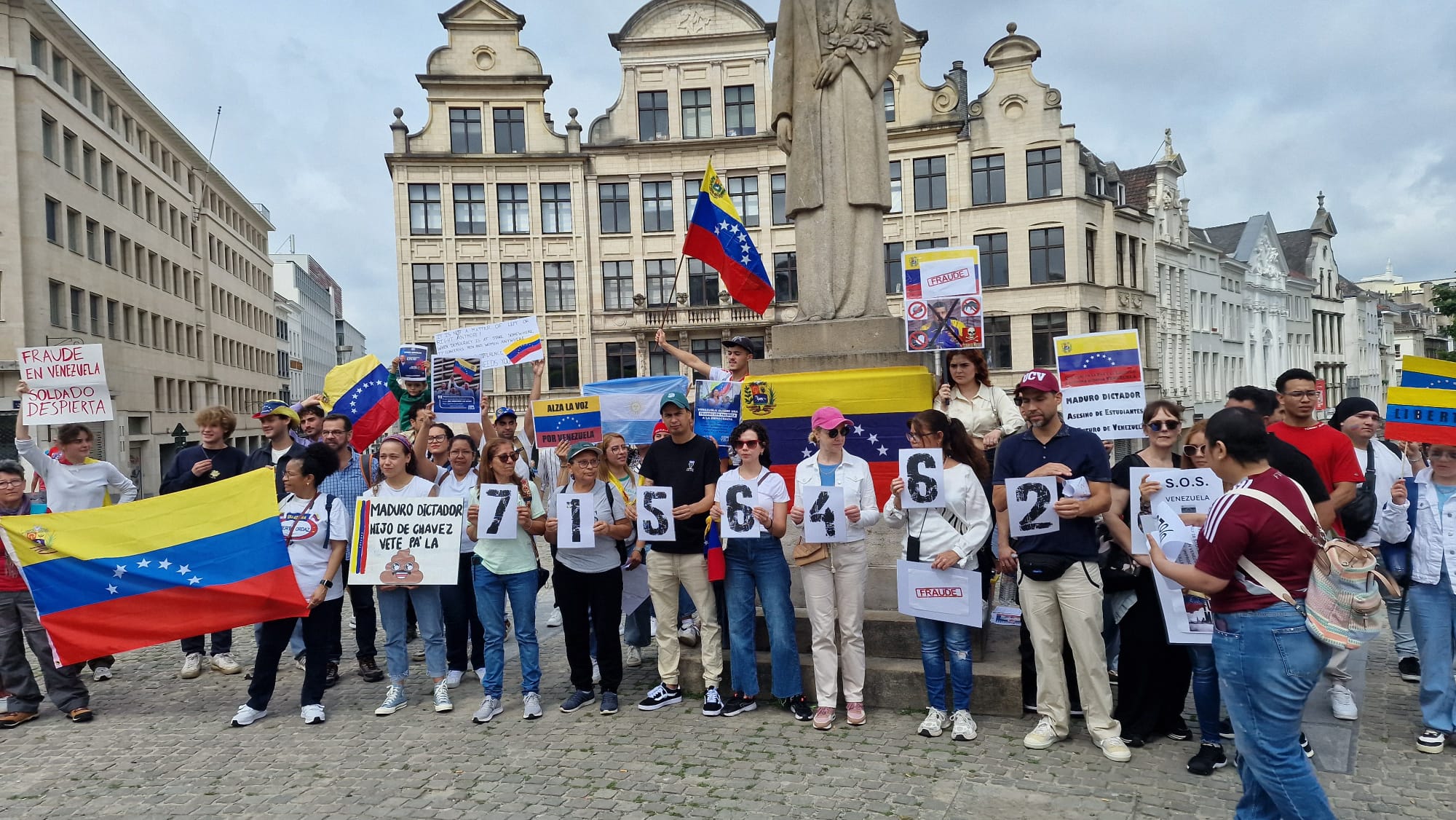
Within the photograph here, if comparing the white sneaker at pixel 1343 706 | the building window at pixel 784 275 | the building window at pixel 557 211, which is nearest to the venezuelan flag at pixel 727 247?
the white sneaker at pixel 1343 706

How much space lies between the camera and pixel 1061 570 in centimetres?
574

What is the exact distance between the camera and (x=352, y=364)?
10.4 m

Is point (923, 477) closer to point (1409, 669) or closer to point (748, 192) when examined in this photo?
point (1409, 669)

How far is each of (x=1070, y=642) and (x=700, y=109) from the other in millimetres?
34756

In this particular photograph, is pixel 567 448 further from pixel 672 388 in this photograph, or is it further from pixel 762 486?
pixel 672 388

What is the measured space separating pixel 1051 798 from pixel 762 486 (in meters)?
2.49

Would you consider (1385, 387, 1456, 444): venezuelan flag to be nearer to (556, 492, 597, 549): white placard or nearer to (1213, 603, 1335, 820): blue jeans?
(1213, 603, 1335, 820): blue jeans

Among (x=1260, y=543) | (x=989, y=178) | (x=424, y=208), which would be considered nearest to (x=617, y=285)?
(x=424, y=208)

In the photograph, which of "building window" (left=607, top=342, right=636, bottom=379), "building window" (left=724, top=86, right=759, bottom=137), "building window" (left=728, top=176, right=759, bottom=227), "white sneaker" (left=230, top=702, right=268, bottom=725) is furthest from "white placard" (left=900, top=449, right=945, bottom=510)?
"building window" (left=724, top=86, right=759, bottom=137)

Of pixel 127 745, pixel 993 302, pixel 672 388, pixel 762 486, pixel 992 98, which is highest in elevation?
pixel 992 98

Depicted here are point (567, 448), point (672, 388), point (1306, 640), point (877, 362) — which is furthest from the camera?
point (672, 388)

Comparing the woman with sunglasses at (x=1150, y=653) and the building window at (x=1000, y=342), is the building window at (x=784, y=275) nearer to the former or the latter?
the building window at (x=1000, y=342)

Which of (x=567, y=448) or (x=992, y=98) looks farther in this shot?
(x=992, y=98)

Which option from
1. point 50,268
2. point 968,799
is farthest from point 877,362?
point 50,268
